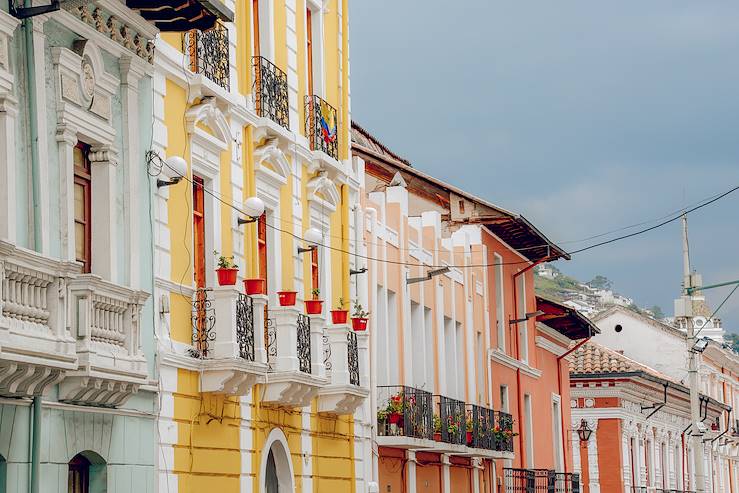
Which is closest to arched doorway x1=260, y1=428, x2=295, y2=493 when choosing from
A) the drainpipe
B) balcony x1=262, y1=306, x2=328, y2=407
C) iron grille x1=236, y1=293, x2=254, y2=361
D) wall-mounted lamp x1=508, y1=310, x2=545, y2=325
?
balcony x1=262, y1=306, x2=328, y2=407

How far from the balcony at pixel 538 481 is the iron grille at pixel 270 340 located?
53.2 ft

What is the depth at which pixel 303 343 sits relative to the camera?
21.4 m

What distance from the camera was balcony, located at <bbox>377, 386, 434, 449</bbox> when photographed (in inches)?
1043

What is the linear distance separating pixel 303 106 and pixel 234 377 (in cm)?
632

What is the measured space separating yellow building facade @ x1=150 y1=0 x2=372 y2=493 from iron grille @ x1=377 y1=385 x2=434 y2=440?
968 mm

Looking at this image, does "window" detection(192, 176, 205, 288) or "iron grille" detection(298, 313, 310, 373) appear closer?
"window" detection(192, 176, 205, 288)

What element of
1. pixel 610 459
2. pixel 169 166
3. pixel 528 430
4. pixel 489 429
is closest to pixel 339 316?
pixel 169 166

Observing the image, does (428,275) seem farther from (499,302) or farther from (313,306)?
(313,306)

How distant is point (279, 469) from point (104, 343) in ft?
21.5

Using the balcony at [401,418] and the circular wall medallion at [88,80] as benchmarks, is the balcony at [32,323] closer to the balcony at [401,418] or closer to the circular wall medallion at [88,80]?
the circular wall medallion at [88,80]

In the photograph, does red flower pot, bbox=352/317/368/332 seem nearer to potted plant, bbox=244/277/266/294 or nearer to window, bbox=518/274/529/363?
potted plant, bbox=244/277/266/294

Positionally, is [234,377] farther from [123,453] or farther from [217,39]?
[217,39]

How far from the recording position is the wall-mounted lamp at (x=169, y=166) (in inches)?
690

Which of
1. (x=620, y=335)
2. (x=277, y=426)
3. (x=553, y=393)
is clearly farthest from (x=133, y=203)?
(x=620, y=335)
